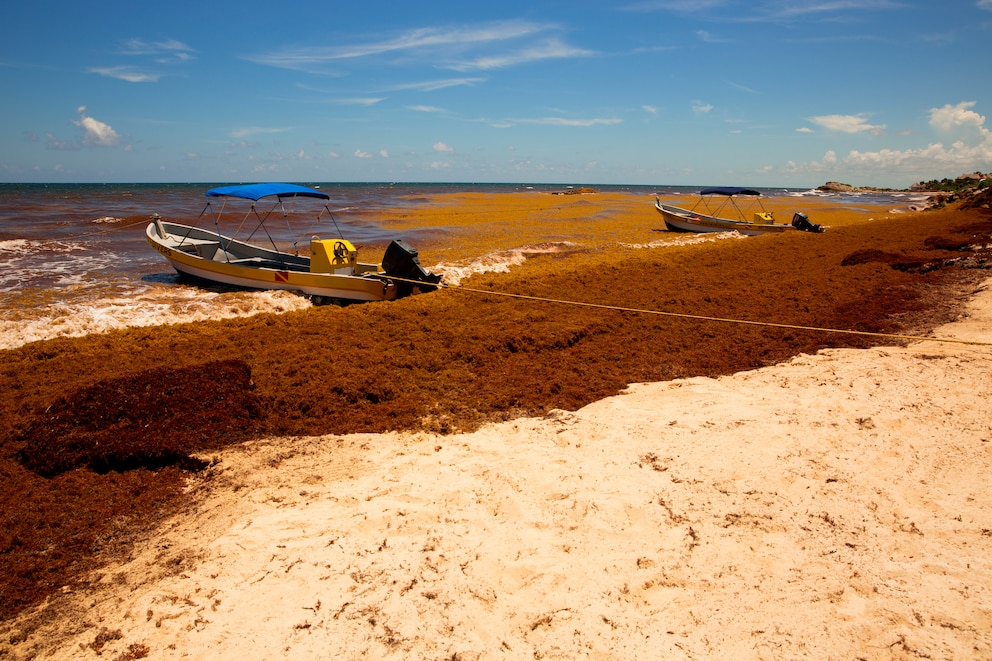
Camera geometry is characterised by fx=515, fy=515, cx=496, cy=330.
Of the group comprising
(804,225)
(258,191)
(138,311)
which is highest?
(258,191)

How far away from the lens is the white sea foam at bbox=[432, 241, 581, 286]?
46.9ft

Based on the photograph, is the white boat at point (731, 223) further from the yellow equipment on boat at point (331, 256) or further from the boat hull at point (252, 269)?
the boat hull at point (252, 269)

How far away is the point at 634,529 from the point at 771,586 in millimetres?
980

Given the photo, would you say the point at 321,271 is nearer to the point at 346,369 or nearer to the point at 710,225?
the point at 346,369

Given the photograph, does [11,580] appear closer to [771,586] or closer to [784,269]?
[771,586]

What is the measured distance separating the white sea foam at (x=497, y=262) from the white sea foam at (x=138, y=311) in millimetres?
4057

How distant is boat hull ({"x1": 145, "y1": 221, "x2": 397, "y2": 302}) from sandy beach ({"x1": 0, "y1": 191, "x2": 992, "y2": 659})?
6.13 m

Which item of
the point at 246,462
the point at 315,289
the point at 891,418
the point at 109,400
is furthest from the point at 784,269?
the point at 109,400

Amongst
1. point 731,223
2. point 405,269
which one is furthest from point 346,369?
point 731,223

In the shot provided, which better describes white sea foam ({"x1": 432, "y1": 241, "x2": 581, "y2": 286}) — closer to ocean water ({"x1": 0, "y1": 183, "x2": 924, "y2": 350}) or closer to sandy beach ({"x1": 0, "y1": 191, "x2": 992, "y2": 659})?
ocean water ({"x1": 0, "y1": 183, "x2": 924, "y2": 350})

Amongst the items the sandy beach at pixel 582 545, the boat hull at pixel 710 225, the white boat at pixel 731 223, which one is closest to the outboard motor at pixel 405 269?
the sandy beach at pixel 582 545

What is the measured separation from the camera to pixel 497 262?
1675 centimetres

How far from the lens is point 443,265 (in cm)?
1622

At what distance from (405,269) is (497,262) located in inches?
228
